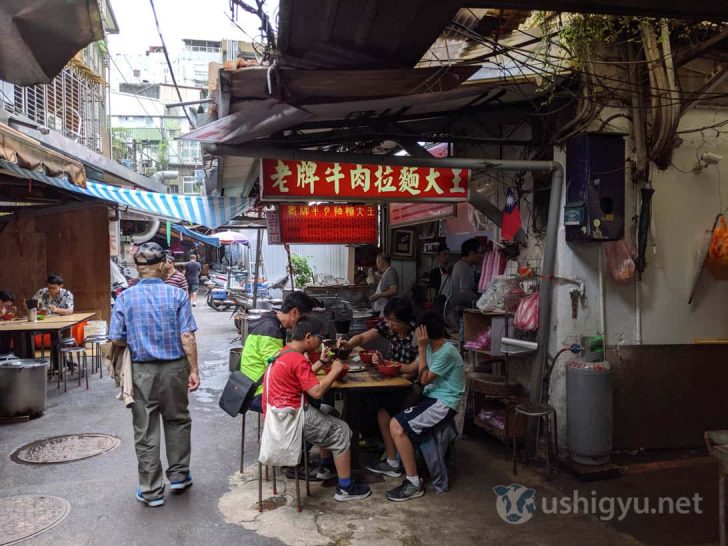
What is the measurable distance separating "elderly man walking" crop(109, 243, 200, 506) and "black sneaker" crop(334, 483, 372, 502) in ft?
4.66

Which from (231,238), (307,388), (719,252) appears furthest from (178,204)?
(231,238)

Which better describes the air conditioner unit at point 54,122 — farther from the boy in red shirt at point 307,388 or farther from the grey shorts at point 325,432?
the grey shorts at point 325,432

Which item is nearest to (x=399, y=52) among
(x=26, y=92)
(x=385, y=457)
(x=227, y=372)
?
(x=385, y=457)

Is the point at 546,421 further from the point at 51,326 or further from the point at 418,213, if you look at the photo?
the point at 51,326

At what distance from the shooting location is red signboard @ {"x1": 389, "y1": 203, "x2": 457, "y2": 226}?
733 cm

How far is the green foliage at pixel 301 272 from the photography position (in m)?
14.3

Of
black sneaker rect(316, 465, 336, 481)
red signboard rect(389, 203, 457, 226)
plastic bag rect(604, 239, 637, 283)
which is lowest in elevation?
black sneaker rect(316, 465, 336, 481)

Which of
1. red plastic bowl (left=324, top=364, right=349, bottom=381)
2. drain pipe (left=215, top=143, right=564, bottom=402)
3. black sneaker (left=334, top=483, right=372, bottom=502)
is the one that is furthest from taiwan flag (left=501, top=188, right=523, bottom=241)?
black sneaker (left=334, top=483, right=372, bottom=502)

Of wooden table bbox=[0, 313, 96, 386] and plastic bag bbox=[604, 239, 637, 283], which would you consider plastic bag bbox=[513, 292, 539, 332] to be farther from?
wooden table bbox=[0, 313, 96, 386]

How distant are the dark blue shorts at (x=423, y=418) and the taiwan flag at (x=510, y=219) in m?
2.16

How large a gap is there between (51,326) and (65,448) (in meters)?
2.68

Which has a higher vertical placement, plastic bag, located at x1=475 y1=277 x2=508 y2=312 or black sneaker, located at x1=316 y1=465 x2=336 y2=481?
plastic bag, located at x1=475 y1=277 x2=508 y2=312

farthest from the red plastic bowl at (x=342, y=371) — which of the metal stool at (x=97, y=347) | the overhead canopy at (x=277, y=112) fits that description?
the metal stool at (x=97, y=347)

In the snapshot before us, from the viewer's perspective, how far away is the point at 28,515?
4430 mm
